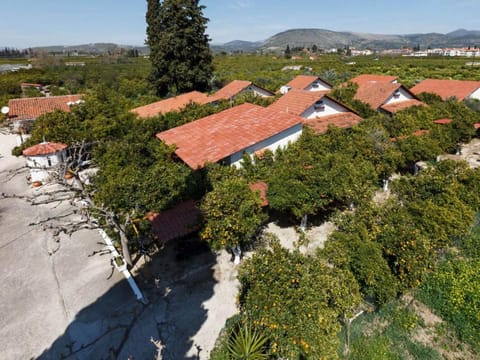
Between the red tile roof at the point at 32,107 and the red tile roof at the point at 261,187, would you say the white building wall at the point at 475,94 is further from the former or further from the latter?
the red tile roof at the point at 32,107

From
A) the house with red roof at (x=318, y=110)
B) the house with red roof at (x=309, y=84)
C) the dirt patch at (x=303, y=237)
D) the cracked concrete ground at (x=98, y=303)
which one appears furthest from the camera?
the house with red roof at (x=309, y=84)

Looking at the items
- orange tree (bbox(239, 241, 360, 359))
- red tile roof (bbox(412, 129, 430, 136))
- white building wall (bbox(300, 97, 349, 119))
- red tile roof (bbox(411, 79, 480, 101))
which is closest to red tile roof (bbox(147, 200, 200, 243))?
orange tree (bbox(239, 241, 360, 359))

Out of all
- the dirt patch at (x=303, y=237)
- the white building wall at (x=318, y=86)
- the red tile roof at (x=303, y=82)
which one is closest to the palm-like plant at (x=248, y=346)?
the dirt patch at (x=303, y=237)

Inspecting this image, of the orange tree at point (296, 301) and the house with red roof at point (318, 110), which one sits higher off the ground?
the house with red roof at point (318, 110)

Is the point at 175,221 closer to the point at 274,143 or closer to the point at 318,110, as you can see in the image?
the point at 274,143

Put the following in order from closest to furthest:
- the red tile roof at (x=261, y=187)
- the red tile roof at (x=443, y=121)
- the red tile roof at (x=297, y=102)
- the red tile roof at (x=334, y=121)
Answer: the red tile roof at (x=261, y=187)
the red tile roof at (x=334, y=121)
the red tile roof at (x=443, y=121)
the red tile roof at (x=297, y=102)

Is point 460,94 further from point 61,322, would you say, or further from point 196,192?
point 61,322

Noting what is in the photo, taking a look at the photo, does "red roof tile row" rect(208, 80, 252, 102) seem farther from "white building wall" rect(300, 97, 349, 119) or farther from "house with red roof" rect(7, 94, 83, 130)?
"house with red roof" rect(7, 94, 83, 130)

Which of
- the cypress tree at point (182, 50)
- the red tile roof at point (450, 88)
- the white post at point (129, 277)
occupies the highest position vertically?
the cypress tree at point (182, 50)

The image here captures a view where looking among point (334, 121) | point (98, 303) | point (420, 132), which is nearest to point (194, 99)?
point (334, 121)
